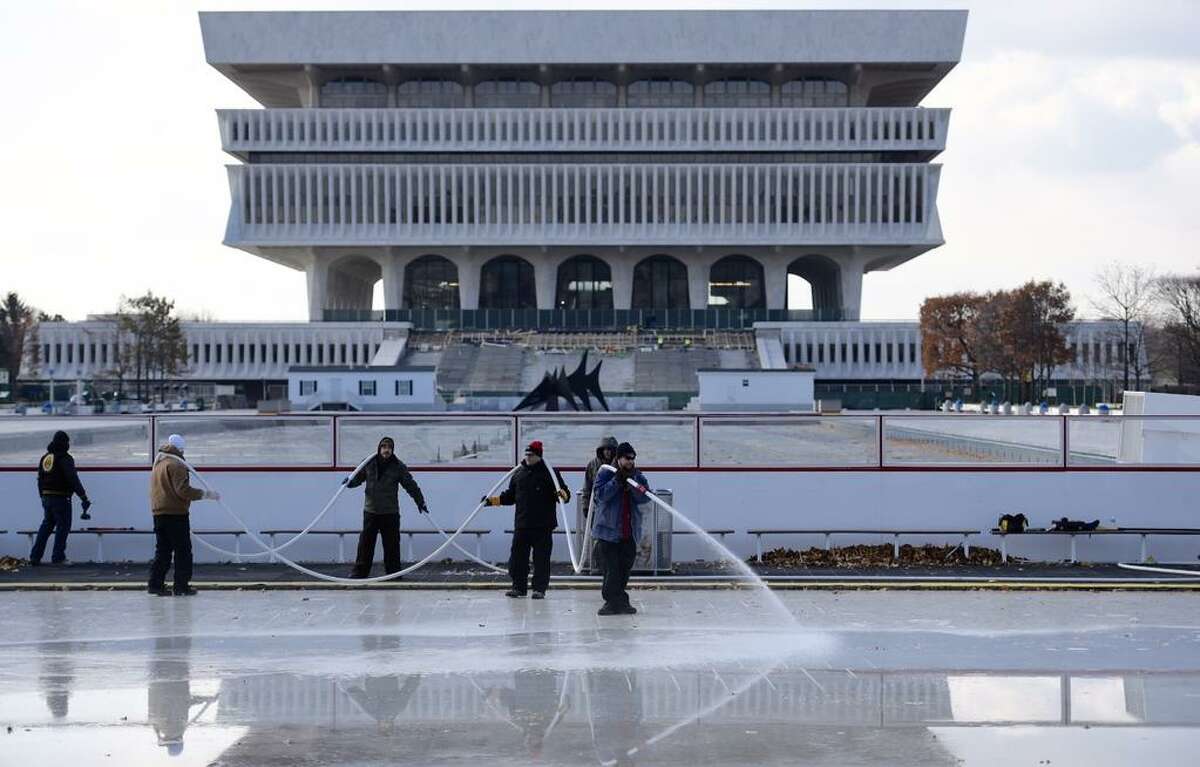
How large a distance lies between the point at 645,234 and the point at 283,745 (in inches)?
3953

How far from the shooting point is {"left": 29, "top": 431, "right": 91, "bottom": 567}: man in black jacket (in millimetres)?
20516

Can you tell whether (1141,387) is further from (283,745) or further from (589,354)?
(283,745)

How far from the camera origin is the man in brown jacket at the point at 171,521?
17594 millimetres

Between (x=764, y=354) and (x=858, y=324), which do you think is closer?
(x=764, y=354)

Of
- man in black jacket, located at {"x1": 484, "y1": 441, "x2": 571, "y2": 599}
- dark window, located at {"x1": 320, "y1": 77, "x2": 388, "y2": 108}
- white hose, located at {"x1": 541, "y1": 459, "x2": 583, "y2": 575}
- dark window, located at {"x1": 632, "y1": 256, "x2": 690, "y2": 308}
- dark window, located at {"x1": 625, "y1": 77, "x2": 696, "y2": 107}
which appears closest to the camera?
man in black jacket, located at {"x1": 484, "y1": 441, "x2": 571, "y2": 599}

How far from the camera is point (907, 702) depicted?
37.7 ft

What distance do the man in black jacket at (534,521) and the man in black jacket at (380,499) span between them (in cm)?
191

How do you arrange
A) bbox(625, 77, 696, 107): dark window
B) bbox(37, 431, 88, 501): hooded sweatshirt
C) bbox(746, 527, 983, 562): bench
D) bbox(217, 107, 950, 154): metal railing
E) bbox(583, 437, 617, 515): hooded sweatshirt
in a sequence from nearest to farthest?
bbox(583, 437, 617, 515): hooded sweatshirt → bbox(37, 431, 88, 501): hooded sweatshirt → bbox(746, 527, 983, 562): bench → bbox(217, 107, 950, 154): metal railing → bbox(625, 77, 696, 107): dark window

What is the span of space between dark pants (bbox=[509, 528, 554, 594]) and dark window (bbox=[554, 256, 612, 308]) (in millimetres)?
99313

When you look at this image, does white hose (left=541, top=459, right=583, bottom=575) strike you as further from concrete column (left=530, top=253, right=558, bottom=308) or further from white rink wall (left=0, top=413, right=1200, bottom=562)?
concrete column (left=530, top=253, right=558, bottom=308)

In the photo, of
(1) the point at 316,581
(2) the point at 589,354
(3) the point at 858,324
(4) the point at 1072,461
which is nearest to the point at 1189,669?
(4) the point at 1072,461

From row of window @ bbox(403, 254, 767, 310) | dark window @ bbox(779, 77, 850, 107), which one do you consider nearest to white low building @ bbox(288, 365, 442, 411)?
row of window @ bbox(403, 254, 767, 310)

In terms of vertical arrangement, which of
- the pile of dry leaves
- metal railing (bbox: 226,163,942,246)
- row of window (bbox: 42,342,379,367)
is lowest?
the pile of dry leaves

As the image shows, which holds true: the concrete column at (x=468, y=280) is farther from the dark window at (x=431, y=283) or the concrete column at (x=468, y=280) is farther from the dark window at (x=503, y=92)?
the dark window at (x=503, y=92)
